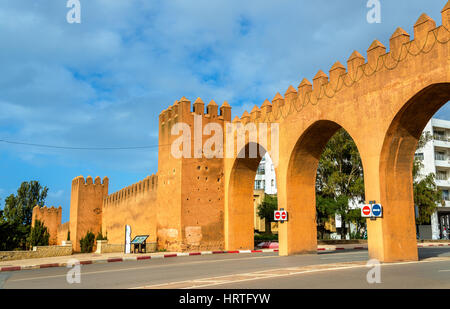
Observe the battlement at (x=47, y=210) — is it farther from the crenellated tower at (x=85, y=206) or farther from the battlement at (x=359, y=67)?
the battlement at (x=359, y=67)

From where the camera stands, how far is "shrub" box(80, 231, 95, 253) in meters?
36.9

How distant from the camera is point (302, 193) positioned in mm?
19203

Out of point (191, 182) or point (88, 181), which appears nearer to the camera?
point (191, 182)

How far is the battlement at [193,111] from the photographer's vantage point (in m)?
23.7

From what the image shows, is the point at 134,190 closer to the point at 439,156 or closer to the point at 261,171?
the point at 439,156

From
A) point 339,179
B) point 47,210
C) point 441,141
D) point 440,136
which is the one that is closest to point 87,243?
point 47,210

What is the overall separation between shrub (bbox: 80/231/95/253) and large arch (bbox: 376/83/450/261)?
94.5 feet

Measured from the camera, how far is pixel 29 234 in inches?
1663

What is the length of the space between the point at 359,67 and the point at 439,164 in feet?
117

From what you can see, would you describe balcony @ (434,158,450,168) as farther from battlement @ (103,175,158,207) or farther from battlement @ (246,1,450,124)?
battlement @ (103,175,158,207)

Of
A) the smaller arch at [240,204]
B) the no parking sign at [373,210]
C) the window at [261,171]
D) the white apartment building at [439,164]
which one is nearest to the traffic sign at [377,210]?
the no parking sign at [373,210]

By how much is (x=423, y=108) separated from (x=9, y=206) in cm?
5512
